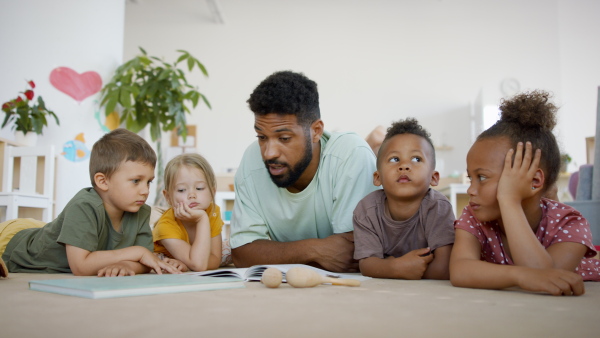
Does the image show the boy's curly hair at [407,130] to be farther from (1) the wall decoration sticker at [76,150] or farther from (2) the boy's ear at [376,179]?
(1) the wall decoration sticker at [76,150]

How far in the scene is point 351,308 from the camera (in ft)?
3.08

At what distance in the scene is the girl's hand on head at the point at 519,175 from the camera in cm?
130

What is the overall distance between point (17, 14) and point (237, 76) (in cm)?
403

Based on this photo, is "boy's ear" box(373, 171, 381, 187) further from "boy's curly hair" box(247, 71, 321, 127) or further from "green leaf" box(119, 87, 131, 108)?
"green leaf" box(119, 87, 131, 108)

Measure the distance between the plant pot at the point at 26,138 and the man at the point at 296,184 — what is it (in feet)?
7.66

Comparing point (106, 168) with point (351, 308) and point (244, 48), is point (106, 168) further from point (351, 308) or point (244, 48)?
point (244, 48)

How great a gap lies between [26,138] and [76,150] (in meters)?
0.91

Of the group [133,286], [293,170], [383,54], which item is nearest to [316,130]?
[293,170]

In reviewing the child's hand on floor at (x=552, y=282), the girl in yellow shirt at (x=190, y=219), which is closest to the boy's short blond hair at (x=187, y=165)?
the girl in yellow shirt at (x=190, y=219)

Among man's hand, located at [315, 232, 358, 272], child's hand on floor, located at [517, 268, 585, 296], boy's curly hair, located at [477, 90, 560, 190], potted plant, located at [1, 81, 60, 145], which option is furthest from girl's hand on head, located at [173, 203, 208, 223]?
potted plant, located at [1, 81, 60, 145]

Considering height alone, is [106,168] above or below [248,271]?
above

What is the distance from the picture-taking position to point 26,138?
3.71 m

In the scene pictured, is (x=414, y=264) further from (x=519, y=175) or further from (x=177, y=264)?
(x=177, y=264)

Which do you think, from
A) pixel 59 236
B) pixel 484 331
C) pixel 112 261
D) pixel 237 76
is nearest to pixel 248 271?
pixel 112 261
